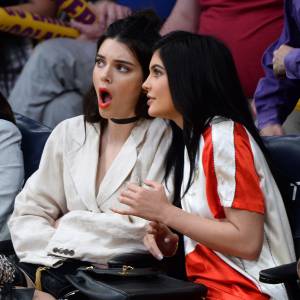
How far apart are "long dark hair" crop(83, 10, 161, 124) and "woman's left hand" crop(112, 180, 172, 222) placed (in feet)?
1.81

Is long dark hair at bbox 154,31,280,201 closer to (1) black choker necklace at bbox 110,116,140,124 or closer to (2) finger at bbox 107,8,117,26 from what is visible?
(1) black choker necklace at bbox 110,116,140,124

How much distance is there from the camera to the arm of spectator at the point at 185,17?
16.1 feet

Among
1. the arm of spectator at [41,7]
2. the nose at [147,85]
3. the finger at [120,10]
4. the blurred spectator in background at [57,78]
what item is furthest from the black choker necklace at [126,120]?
the arm of spectator at [41,7]

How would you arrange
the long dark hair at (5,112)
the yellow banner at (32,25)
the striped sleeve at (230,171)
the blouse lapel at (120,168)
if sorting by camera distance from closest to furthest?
the striped sleeve at (230,171) < the blouse lapel at (120,168) < the long dark hair at (5,112) < the yellow banner at (32,25)

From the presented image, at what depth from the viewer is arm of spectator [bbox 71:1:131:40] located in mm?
5070

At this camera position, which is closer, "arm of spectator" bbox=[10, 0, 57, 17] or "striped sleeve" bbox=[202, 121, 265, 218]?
"striped sleeve" bbox=[202, 121, 265, 218]

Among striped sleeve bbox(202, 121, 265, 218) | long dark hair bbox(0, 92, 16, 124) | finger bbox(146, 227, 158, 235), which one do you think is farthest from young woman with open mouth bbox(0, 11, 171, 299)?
long dark hair bbox(0, 92, 16, 124)

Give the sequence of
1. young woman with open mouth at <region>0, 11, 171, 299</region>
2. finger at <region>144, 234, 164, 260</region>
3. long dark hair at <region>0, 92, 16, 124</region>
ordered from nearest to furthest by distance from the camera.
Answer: finger at <region>144, 234, 164, 260</region> < young woman with open mouth at <region>0, 11, 171, 299</region> < long dark hair at <region>0, 92, 16, 124</region>

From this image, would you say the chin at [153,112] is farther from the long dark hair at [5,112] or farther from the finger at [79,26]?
the finger at [79,26]

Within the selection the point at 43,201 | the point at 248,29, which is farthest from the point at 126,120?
the point at 248,29

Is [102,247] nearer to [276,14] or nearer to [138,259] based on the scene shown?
[138,259]

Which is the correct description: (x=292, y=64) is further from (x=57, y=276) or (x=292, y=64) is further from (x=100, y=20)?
(x=100, y=20)

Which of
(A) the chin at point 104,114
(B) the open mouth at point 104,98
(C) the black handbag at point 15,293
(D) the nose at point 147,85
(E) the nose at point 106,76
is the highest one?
(D) the nose at point 147,85

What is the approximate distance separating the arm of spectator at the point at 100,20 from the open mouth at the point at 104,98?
5.28ft
